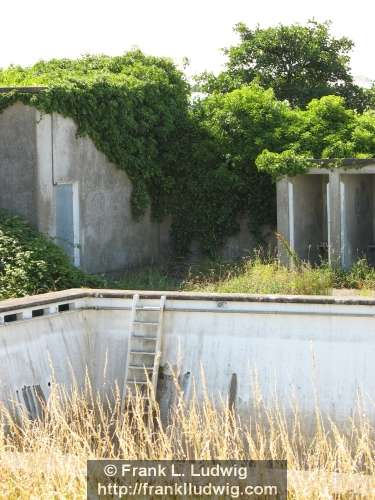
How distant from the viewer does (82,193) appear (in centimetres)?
2178

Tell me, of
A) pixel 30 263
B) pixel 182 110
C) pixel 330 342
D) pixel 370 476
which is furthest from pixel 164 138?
pixel 370 476

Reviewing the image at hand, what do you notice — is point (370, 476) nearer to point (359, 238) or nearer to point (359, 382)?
point (359, 382)

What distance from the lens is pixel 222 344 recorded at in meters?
14.5

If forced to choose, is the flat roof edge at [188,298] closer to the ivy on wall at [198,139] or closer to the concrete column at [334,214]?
the concrete column at [334,214]

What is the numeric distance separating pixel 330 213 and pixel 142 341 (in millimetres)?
8171

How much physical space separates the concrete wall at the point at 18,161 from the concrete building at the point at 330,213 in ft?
18.4

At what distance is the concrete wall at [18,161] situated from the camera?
20500mm

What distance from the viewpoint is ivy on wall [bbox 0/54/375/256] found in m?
22.9

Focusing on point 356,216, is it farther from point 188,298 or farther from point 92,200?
point 188,298

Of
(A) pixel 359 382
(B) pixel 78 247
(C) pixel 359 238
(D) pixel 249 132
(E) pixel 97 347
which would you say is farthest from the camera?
(D) pixel 249 132

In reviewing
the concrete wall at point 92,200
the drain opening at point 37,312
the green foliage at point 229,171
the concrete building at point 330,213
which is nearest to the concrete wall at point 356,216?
the concrete building at point 330,213

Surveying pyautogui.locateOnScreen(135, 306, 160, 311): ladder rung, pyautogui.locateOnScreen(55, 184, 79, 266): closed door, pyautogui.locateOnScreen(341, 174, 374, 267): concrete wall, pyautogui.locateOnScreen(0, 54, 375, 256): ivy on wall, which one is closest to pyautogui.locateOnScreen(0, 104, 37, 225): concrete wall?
pyautogui.locateOnScreen(55, 184, 79, 266): closed door

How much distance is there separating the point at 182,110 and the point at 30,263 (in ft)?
28.6

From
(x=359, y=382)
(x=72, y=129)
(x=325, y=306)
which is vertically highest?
(x=72, y=129)
